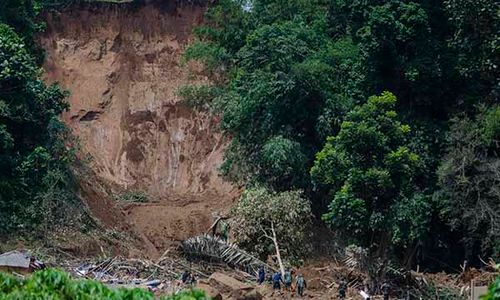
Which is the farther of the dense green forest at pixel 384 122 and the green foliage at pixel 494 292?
the dense green forest at pixel 384 122

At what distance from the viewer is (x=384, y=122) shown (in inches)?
936

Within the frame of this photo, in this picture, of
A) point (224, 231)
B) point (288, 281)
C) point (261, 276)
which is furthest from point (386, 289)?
point (224, 231)

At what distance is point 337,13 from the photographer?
30.7m

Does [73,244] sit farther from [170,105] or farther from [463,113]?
[170,105]

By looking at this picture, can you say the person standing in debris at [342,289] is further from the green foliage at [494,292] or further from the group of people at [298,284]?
the green foliage at [494,292]

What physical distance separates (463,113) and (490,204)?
9.64 ft

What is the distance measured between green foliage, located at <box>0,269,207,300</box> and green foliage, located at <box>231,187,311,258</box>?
45.5 ft

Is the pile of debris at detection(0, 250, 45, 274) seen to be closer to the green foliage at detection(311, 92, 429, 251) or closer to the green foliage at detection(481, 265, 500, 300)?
the green foliage at detection(311, 92, 429, 251)

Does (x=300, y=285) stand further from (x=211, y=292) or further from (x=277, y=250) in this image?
(x=211, y=292)

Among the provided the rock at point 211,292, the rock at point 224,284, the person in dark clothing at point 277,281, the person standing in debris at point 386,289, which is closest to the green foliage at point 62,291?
the rock at point 211,292

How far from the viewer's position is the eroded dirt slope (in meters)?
39.8

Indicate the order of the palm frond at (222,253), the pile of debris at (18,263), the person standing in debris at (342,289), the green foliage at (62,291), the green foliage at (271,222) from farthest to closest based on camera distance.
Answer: the green foliage at (271,222) < the palm frond at (222,253) < the person standing in debris at (342,289) < the pile of debris at (18,263) < the green foliage at (62,291)

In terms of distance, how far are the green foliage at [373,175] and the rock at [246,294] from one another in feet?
15.0

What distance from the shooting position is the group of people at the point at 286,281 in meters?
22.1
